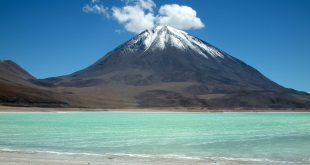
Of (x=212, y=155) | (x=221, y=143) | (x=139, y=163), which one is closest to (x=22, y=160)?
(x=139, y=163)

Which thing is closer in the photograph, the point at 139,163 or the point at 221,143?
the point at 139,163

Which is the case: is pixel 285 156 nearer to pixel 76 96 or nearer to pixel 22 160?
pixel 22 160

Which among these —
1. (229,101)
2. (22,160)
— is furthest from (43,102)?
(22,160)

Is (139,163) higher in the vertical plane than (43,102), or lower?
lower

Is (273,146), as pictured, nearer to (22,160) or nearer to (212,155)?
(212,155)

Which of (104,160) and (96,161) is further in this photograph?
(104,160)

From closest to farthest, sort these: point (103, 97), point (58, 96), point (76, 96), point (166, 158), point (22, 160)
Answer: point (22, 160)
point (166, 158)
point (58, 96)
point (76, 96)
point (103, 97)

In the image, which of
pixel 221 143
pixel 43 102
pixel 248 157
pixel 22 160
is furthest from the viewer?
pixel 43 102

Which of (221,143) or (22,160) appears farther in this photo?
(221,143)

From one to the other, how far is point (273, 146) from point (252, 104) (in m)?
147

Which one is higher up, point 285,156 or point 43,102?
point 43,102

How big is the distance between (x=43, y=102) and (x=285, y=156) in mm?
105735

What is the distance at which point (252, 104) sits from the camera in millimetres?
169375

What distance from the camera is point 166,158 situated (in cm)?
1862
